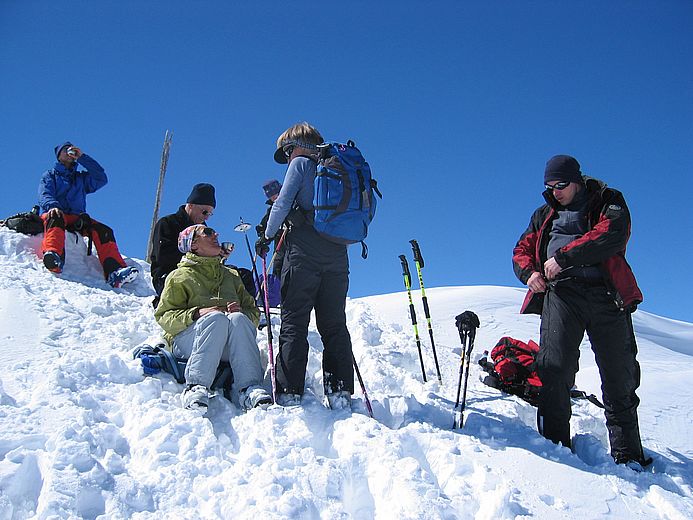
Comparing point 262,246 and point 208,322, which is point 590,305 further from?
point 208,322

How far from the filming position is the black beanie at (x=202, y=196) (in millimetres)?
5918

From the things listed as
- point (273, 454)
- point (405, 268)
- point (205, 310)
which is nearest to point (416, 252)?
point (405, 268)

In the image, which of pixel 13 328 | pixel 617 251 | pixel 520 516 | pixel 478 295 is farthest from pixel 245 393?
pixel 478 295

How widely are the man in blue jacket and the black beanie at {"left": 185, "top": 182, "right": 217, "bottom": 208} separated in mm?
1715

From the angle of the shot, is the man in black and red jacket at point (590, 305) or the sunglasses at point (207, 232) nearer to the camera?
the man in black and red jacket at point (590, 305)

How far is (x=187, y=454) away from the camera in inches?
116

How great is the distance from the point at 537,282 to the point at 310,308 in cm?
178

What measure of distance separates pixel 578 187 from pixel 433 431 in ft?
7.08

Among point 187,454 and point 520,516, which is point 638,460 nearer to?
point 520,516

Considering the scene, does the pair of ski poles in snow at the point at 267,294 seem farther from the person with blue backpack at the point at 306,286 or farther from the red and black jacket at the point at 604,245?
the red and black jacket at the point at 604,245

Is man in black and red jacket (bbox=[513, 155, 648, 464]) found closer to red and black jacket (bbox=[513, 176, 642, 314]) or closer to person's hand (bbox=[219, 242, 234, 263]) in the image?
red and black jacket (bbox=[513, 176, 642, 314])

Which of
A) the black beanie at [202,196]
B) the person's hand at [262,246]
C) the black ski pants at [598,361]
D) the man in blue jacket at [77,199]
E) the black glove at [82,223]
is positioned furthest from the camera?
the black glove at [82,223]

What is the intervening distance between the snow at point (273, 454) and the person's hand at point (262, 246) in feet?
4.05

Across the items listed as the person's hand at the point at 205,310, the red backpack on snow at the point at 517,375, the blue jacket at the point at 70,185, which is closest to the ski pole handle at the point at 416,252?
the red backpack on snow at the point at 517,375
